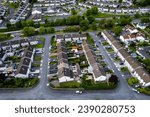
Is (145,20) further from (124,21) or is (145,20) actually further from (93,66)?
(93,66)

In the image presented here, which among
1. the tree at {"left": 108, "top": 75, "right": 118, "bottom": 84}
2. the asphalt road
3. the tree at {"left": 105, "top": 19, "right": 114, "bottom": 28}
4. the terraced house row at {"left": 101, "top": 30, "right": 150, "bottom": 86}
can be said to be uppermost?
the tree at {"left": 105, "top": 19, "right": 114, "bottom": 28}

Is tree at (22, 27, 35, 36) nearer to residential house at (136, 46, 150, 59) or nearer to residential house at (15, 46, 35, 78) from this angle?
residential house at (15, 46, 35, 78)

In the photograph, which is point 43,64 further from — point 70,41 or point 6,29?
point 6,29

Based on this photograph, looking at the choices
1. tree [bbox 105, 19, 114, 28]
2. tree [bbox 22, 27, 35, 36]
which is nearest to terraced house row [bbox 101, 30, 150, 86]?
tree [bbox 105, 19, 114, 28]

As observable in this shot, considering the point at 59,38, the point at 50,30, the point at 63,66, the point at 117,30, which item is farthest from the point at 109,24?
the point at 63,66

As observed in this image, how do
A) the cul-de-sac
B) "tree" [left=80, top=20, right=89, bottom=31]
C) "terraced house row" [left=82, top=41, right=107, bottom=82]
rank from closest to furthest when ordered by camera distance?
the cul-de-sac < "terraced house row" [left=82, top=41, right=107, bottom=82] < "tree" [left=80, top=20, right=89, bottom=31]

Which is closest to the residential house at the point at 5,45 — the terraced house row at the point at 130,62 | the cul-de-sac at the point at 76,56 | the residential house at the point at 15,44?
the cul-de-sac at the point at 76,56

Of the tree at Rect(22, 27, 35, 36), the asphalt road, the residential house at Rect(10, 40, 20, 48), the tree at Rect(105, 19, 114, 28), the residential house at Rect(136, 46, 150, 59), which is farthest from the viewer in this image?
the tree at Rect(105, 19, 114, 28)

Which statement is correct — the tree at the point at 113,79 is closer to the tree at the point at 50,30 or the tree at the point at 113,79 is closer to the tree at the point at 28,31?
the tree at the point at 50,30

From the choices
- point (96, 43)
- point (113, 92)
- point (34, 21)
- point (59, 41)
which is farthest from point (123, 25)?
point (113, 92)
